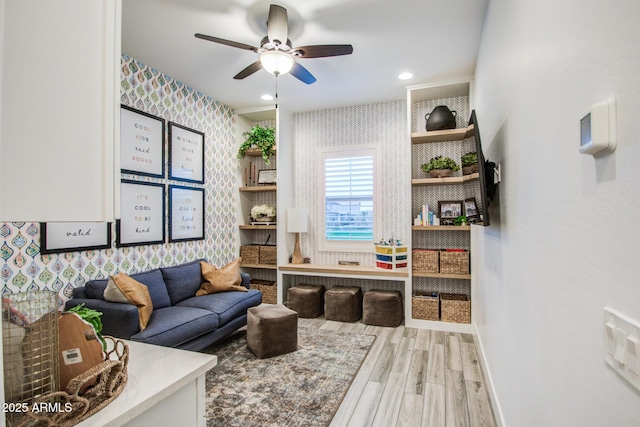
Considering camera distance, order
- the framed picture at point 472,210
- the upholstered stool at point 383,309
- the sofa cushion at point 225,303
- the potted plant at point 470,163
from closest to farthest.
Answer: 1. the framed picture at point 472,210
2. the potted plant at point 470,163
3. the sofa cushion at point 225,303
4. the upholstered stool at point 383,309

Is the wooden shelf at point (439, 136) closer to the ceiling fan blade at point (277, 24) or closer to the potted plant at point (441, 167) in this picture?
the potted plant at point (441, 167)

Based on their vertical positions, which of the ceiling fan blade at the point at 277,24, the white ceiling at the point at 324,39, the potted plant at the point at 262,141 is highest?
the white ceiling at the point at 324,39

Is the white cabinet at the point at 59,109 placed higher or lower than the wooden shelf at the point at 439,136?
lower

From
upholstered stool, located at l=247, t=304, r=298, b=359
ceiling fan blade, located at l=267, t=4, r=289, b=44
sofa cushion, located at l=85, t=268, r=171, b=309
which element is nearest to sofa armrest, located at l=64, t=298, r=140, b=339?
sofa cushion, located at l=85, t=268, r=171, b=309

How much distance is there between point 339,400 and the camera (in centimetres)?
240

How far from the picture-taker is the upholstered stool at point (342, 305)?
4.25 metres

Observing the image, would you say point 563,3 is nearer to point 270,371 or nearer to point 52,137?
point 52,137

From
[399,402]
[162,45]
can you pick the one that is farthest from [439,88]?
[399,402]

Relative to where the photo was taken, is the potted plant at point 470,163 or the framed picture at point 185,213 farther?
the framed picture at point 185,213

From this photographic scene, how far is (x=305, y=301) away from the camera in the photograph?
4461 mm

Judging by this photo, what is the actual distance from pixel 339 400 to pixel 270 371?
70cm

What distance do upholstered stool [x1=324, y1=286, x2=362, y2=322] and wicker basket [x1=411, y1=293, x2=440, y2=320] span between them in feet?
2.33

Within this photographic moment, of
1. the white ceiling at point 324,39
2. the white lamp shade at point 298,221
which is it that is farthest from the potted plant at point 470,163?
the white lamp shade at point 298,221

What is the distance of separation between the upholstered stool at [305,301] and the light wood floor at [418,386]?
104 cm
